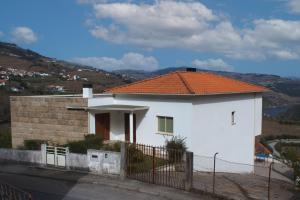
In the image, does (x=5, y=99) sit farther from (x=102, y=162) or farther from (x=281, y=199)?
(x=281, y=199)

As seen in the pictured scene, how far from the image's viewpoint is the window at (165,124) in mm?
22280

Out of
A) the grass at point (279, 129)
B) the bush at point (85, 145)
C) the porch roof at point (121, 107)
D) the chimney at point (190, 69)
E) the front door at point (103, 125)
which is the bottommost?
the grass at point (279, 129)

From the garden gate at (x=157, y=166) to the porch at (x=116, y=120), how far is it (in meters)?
6.02

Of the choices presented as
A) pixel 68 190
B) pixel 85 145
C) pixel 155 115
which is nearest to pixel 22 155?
pixel 85 145

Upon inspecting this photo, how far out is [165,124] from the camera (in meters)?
22.5

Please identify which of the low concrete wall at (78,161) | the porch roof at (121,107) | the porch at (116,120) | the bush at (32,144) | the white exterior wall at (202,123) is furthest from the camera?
the bush at (32,144)

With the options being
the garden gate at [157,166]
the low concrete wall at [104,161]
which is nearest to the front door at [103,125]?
the low concrete wall at [104,161]

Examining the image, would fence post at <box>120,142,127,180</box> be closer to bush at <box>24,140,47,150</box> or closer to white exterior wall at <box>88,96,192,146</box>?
white exterior wall at <box>88,96,192,146</box>

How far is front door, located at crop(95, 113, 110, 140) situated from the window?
3.44 meters

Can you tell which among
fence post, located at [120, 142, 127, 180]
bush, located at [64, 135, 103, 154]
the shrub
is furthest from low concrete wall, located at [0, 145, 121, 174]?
bush, located at [64, 135, 103, 154]

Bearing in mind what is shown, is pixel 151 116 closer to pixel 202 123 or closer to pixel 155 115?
pixel 155 115

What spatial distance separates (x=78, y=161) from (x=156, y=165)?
3679mm

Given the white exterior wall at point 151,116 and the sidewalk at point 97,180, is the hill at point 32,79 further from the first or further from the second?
the sidewalk at point 97,180

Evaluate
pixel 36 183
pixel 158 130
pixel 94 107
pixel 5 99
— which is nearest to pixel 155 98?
pixel 158 130
